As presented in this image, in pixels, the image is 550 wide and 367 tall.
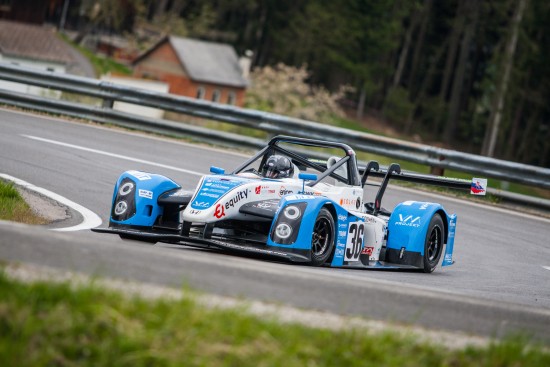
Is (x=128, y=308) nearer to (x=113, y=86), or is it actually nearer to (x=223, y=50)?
(x=113, y=86)

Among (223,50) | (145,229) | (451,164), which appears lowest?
(145,229)

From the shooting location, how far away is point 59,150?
15.8 meters

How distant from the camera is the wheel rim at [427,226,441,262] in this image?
1241 cm

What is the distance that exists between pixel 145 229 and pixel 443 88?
266ft

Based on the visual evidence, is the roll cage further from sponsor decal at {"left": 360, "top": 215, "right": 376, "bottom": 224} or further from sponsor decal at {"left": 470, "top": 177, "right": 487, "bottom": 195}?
sponsor decal at {"left": 470, "top": 177, "right": 487, "bottom": 195}

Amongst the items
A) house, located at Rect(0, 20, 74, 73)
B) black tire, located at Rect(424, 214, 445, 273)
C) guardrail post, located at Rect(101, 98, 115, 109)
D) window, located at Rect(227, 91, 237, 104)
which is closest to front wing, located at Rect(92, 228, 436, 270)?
black tire, located at Rect(424, 214, 445, 273)

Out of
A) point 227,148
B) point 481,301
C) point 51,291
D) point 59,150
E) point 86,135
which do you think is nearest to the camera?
point 51,291

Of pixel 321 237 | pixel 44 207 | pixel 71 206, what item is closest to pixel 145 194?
pixel 44 207

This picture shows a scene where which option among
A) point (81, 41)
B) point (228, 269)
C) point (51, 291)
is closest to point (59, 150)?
point (228, 269)

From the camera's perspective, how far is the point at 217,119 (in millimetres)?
19781

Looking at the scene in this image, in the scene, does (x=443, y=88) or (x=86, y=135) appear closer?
(x=86, y=135)

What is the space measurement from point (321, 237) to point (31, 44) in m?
54.4

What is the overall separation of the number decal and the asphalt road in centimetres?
29

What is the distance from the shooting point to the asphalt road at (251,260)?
621 cm
